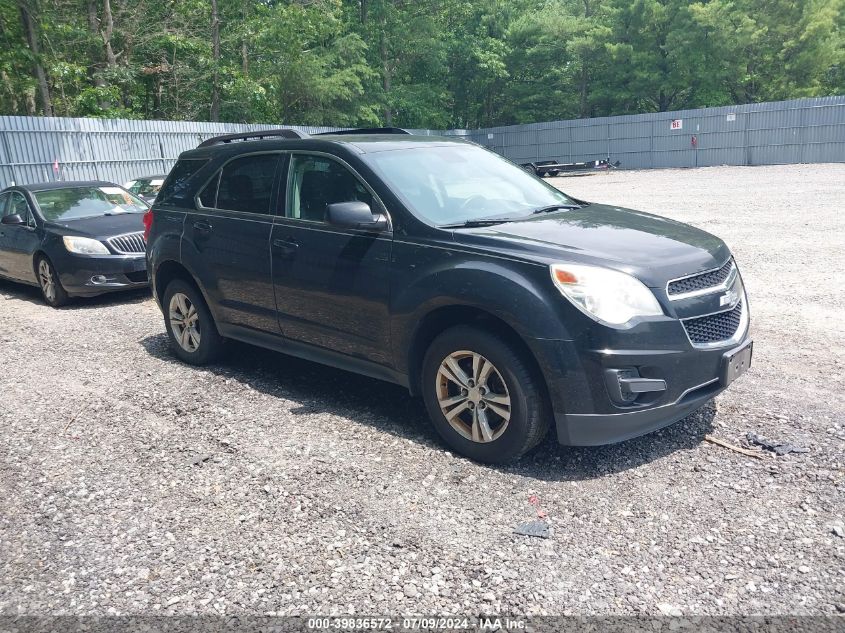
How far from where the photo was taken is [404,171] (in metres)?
4.80

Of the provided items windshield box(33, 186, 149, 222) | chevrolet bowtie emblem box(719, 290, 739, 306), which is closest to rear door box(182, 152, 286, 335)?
chevrolet bowtie emblem box(719, 290, 739, 306)

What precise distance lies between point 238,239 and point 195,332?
116 cm

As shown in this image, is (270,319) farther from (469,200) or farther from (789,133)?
(789,133)

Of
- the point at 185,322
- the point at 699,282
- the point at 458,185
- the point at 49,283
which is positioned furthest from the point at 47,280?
the point at 699,282

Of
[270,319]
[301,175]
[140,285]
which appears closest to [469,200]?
[301,175]

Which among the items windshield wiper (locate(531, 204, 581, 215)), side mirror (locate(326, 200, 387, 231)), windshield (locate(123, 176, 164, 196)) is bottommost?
windshield wiper (locate(531, 204, 581, 215))

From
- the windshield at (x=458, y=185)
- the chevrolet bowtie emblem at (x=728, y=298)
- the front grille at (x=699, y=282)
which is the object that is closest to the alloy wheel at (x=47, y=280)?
the windshield at (x=458, y=185)

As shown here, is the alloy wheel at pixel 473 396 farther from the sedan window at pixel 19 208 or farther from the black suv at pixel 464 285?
the sedan window at pixel 19 208

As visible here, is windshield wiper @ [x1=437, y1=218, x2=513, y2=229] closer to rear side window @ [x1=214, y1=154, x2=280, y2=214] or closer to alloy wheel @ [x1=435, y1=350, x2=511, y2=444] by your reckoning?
alloy wheel @ [x1=435, y1=350, x2=511, y2=444]

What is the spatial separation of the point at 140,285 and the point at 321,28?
26533mm

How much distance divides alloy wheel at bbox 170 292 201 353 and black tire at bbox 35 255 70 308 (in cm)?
367

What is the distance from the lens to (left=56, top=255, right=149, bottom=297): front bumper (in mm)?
8906

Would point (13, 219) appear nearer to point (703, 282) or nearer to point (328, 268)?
point (328, 268)

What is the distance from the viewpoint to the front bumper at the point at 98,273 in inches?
351
